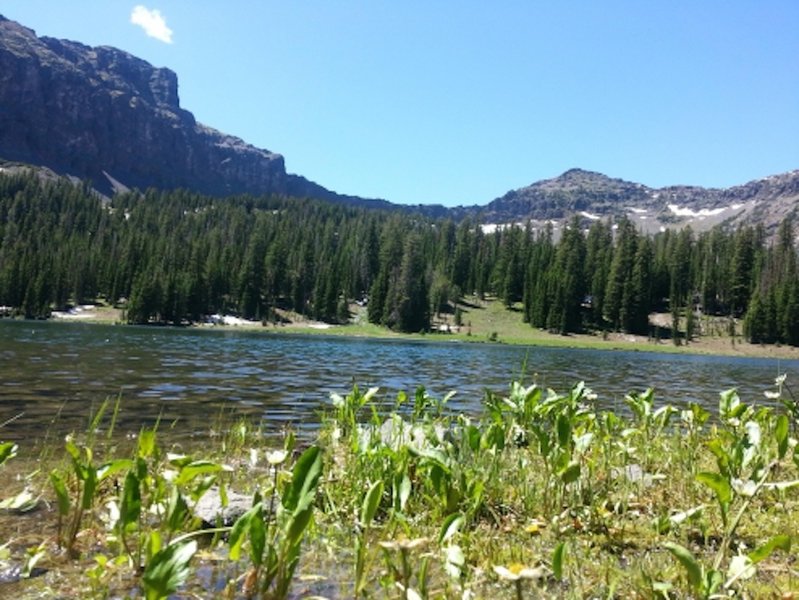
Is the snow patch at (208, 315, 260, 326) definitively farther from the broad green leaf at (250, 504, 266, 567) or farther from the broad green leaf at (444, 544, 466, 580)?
the broad green leaf at (444, 544, 466, 580)

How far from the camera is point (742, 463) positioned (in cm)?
457

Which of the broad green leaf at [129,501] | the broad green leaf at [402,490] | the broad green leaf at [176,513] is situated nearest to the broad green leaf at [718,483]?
the broad green leaf at [402,490]

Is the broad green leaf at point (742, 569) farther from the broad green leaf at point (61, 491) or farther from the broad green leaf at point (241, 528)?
the broad green leaf at point (61, 491)

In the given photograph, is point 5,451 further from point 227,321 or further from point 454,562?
point 227,321

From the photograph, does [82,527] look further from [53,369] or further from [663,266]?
[663,266]

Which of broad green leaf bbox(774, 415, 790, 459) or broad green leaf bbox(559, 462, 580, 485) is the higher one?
broad green leaf bbox(774, 415, 790, 459)

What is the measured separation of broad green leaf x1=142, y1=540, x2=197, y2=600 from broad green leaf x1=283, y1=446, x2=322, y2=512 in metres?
0.73

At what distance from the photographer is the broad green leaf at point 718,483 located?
11.5 feet

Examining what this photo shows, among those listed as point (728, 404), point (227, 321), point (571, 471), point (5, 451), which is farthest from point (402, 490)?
point (227, 321)

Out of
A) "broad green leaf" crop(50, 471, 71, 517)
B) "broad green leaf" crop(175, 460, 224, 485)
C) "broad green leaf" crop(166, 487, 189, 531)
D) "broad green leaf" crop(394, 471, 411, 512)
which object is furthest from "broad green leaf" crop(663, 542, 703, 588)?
"broad green leaf" crop(50, 471, 71, 517)

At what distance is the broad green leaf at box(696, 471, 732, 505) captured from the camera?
3516mm

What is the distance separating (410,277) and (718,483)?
124 meters

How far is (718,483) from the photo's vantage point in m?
3.61

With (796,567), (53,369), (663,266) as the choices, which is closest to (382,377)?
(53,369)
